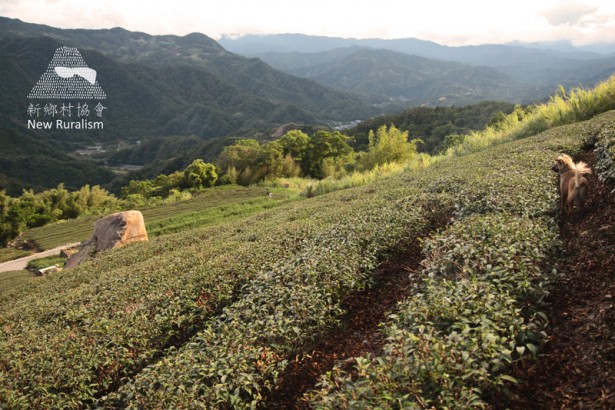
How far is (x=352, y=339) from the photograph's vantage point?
4.89 meters

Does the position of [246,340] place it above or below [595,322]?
below

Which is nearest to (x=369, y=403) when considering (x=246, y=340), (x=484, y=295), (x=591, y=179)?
(x=484, y=295)

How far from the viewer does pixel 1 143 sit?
131625mm

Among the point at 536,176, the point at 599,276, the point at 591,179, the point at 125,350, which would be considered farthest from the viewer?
the point at 536,176

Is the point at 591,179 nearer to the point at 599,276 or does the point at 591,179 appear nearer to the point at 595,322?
the point at 599,276

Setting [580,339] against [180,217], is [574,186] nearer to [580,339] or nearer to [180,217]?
[580,339]


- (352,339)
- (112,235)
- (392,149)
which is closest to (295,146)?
(392,149)

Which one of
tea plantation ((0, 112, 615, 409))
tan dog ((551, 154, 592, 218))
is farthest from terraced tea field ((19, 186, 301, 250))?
tan dog ((551, 154, 592, 218))

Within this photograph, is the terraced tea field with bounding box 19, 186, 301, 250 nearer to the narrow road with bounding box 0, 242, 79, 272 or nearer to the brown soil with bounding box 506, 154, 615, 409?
the narrow road with bounding box 0, 242, 79, 272

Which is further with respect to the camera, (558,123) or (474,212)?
(558,123)

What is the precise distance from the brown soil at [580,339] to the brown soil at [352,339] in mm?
1649

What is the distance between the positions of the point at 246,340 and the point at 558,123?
16263 mm

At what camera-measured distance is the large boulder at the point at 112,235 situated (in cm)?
1661

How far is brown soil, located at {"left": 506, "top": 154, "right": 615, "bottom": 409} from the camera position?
2809 millimetres
